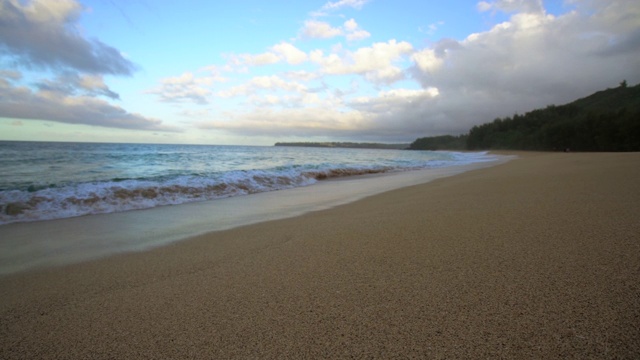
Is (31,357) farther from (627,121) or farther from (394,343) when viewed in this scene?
(627,121)

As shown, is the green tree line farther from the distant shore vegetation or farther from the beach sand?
the beach sand

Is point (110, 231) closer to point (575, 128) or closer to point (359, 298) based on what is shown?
point (359, 298)

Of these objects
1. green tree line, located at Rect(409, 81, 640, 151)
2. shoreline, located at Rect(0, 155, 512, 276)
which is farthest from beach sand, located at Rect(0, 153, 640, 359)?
green tree line, located at Rect(409, 81, 640, 151)

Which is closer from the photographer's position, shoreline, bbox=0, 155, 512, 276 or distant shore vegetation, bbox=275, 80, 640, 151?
shoreline, bbox=0, 155, 512, 276

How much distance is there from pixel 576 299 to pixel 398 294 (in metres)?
0.81

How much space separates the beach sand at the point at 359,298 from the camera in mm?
1228

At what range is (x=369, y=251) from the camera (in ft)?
8.00

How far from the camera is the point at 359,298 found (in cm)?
163

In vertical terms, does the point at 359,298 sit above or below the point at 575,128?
below

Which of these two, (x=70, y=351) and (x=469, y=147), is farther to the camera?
(x=469, y=147)

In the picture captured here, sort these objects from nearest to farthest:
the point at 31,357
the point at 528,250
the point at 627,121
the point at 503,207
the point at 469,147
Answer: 1. the point at 31,357
2. the point at 528,250
3. the point at 503,207
4. the point at 627,121
5. the point at 469,147

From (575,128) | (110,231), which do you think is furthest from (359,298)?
(575,128)

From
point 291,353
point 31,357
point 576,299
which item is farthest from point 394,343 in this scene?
point 31,357

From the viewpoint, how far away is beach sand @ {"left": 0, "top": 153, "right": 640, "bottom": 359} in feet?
4.03
